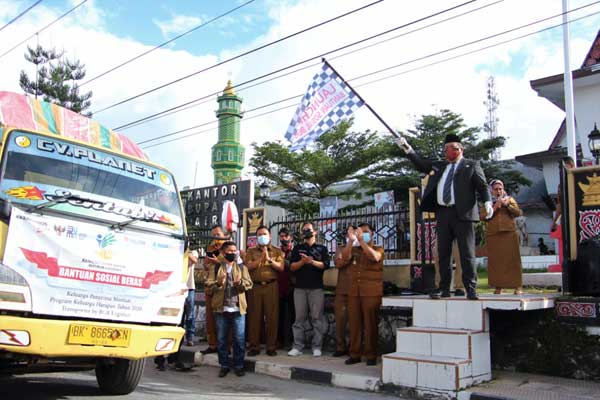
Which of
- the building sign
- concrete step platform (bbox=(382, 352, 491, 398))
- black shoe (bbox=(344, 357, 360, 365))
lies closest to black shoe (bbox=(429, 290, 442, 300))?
concrete step platform (bbox=(382, 352, 491, 398))

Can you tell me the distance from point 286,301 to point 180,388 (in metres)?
3.22

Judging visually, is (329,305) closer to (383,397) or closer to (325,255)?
(325,255)

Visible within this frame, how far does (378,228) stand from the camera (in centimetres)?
1021

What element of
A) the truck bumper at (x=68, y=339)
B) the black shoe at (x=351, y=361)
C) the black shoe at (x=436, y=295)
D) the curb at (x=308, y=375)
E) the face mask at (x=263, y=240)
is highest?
the face mask at (x=263, y=240)

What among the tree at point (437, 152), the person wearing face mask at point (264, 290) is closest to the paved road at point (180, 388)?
the person wearing face mask at point (264, 290)

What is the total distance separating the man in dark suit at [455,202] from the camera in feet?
21.6

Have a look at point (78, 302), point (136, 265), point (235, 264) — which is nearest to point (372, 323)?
point (235, 264)

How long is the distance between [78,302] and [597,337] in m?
5.55

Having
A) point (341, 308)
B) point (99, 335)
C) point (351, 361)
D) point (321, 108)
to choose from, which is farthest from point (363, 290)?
point (99, 335)

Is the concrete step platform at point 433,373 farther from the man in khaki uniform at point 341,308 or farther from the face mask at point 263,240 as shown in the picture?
the face mask at point 263,240

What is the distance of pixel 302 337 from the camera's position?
8.78 meters

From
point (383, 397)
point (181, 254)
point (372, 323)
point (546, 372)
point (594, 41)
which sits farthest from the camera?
point (594, 41)

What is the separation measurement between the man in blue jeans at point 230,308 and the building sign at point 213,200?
197 inches

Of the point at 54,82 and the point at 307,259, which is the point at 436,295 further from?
the point at 54,82
